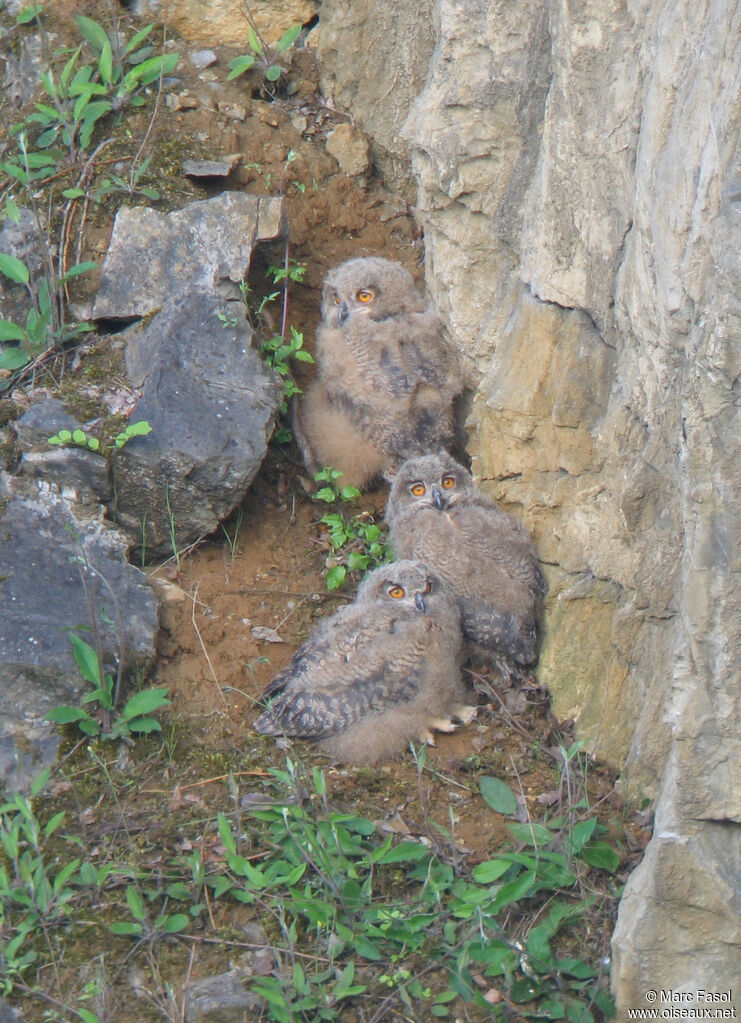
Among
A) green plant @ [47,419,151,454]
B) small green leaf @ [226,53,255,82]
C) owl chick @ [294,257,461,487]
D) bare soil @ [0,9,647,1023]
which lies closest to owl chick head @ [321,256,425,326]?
owl chick @ [294,257,461,487]

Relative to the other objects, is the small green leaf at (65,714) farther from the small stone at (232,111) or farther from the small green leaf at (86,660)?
the small stone at (232,111)

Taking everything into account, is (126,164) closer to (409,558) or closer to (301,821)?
(409,558)

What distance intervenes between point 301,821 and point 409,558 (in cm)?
168

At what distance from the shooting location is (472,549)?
6.06 metres

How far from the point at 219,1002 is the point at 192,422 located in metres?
2.92

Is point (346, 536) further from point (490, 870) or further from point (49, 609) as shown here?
point (490, 870)

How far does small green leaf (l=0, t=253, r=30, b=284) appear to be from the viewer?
21.9ft

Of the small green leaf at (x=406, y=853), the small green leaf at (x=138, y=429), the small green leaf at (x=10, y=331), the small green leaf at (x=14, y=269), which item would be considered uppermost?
the small green leaf at (x=14, y=269)

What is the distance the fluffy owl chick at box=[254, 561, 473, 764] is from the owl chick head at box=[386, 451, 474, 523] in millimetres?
447

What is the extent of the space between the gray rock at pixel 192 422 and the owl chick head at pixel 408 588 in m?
0.90

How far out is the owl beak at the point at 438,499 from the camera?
618cm

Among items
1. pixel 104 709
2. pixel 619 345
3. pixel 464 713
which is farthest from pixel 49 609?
pixel 619 345

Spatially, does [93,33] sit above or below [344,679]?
above

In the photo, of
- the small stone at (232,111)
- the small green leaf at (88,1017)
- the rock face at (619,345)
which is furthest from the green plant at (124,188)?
the small green leaf at (88,1017)
